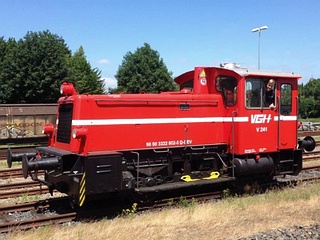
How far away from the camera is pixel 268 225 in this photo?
680 cm

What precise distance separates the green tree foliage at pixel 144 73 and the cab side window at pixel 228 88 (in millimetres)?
41608

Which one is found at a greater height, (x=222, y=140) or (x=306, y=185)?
(x=222, y=140)

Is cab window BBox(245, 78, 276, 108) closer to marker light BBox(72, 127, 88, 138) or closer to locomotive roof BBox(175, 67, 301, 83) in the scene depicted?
locomotive roof BBox(175, 67, 301, 83)

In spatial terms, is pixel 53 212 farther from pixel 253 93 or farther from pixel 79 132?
pixel 253 93

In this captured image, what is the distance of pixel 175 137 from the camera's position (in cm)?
969

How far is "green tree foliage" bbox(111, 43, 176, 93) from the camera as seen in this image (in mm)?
53219

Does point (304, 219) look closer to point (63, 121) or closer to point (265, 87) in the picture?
point (265, 87)

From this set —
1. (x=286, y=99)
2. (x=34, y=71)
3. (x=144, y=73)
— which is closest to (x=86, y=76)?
(x=144, y=73)

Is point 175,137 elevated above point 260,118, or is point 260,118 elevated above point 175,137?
point 260,118

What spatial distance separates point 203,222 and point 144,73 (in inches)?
1885

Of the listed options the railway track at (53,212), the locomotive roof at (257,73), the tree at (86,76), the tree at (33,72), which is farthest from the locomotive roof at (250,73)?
the tree at (86,76)

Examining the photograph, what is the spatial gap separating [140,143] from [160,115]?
87cm

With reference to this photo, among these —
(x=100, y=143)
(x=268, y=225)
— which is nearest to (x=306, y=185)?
(x=268, y=225)

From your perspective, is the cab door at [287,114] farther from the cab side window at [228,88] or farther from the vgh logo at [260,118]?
the cab side window at [228,88]
